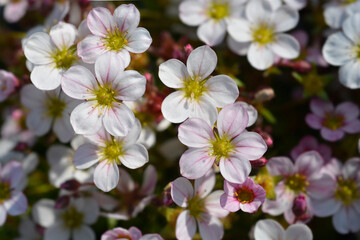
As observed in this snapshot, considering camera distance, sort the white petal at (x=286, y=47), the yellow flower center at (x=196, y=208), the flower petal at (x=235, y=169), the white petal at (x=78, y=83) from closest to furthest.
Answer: the flower petal at (x=235, y=169), the white petal at (x=78, y=83), the yellow flower center at (x=196, y=208), the white petal at (x=286, y=47)

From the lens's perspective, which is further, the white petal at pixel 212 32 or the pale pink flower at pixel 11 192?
the white petal at pixel 212 32

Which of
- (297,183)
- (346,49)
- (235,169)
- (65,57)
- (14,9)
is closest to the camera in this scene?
(235,169)

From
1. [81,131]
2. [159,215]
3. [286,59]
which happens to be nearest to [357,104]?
[286,59]

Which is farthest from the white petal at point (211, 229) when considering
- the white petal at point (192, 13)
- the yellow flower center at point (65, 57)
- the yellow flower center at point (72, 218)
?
the white petal at point (192, 13)

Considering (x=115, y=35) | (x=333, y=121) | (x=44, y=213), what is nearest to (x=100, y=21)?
(x=115, y=35)

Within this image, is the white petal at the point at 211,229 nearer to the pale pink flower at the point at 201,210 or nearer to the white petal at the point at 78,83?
the pale pink flower at the point at 201,210

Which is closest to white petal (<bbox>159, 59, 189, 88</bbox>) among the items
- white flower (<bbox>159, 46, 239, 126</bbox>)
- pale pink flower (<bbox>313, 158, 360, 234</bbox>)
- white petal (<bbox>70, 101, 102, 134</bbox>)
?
white flower (<bbox>159, 46, 239, 126</bbox>)

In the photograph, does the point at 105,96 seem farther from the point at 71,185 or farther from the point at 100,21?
the point at 71,185
